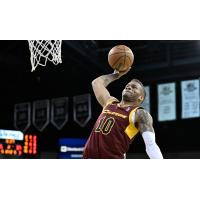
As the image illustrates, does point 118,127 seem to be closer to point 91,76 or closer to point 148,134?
point 148,134

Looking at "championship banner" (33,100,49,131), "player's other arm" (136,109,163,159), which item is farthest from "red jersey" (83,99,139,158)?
"championship banner" (33,100,49,131)

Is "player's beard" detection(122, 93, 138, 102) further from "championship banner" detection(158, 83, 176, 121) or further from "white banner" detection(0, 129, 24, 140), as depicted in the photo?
"championship banner" detection(158, 83, 176, 121)

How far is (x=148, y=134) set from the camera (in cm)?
518

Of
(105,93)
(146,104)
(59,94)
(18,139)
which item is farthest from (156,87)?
(105,93)

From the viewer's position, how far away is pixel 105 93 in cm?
585

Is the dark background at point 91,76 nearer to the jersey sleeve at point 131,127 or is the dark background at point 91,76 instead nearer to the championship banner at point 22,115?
the championship banner at point 22,115

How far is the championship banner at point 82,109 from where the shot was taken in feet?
40.1

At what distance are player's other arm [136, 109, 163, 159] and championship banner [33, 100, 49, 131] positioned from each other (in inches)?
294

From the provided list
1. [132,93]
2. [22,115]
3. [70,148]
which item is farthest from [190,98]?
[132,93]

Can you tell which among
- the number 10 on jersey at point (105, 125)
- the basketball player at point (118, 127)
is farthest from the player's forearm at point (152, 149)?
the number 10 on jersey at point (105, 125)

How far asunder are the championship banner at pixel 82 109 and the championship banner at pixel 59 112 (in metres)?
0.26

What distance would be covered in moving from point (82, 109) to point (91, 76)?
851 mm

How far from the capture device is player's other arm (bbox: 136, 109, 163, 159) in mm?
5066
